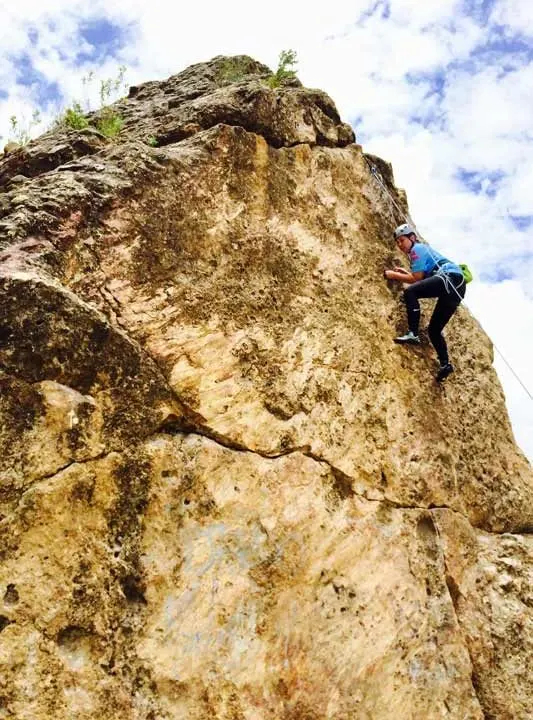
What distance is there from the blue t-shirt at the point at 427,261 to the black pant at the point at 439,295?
0.65 feet

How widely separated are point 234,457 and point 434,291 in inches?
151

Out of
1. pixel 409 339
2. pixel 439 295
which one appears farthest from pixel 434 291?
pixel 409 339

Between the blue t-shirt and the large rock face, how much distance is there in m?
0.41

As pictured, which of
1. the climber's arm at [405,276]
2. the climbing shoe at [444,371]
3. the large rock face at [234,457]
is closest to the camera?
the large rock face at [234,457]

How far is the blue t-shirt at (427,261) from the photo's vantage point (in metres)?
8.61

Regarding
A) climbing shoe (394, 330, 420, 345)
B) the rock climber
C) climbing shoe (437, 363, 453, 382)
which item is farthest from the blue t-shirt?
climbing shoe (437, 363, 453, 382)

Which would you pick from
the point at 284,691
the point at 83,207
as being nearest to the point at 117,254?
the point at 83,207

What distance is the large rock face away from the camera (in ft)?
17.6

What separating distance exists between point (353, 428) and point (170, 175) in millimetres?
3715

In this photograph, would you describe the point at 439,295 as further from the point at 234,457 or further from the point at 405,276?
the point at 234,457

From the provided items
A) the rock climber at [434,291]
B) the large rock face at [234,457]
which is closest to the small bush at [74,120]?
the large rock face at [234,457]

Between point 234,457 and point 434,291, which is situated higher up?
point 434,291

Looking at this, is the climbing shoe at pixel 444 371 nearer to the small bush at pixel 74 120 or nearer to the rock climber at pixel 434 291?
the rock climber at pixel 434 291

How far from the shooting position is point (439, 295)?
27.8 feet
